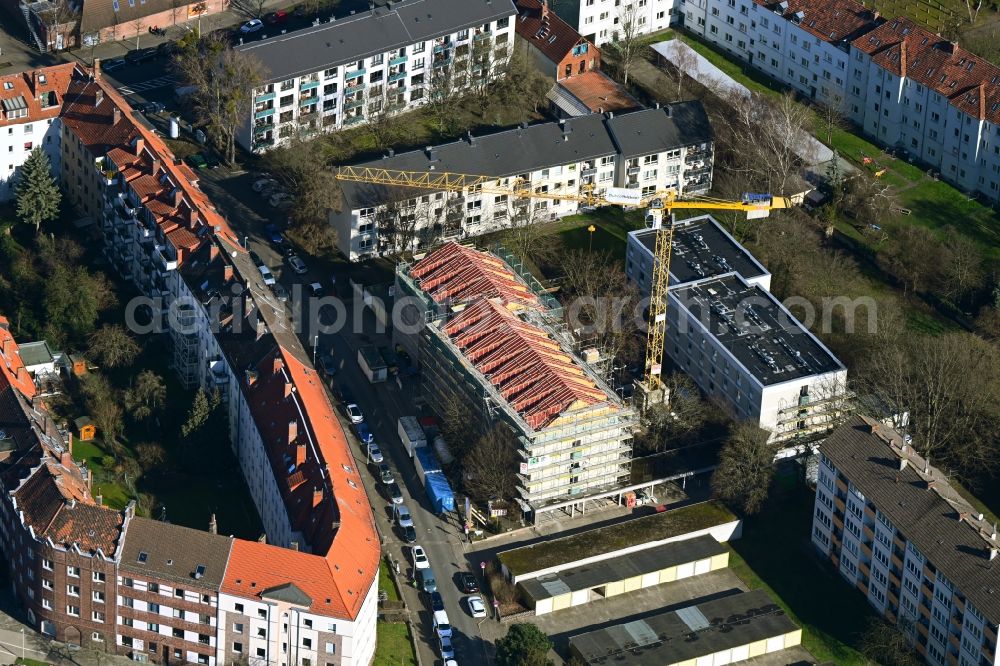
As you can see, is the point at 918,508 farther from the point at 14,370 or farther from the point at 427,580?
the point at 14,370

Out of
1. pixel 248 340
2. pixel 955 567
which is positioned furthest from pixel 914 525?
pixel 248 340

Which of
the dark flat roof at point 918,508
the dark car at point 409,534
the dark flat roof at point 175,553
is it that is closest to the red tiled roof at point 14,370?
the dark flat roof at point 175,553

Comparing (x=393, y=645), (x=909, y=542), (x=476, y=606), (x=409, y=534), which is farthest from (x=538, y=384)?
(x=909, y=542)

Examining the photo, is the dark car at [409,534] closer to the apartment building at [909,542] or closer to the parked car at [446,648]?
the parked car at [446,648]

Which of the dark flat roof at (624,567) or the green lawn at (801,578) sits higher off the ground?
the dark flat roof at (624,567)

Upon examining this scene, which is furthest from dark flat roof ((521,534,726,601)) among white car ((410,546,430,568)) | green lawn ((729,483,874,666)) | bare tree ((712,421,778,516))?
white car ((410,546,430,568))

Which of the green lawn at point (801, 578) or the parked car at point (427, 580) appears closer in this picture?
the green lawn at point (801, 578)

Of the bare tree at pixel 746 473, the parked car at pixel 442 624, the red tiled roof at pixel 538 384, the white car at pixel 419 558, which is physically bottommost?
the parked car at pixel 442 624

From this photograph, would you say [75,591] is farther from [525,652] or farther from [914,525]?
[914,525]
